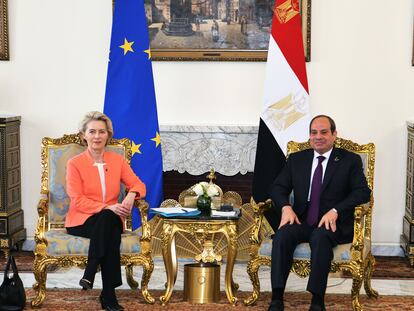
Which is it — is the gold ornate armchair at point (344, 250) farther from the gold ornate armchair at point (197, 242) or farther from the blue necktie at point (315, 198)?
the gold ornate armchair at point (197, 242)

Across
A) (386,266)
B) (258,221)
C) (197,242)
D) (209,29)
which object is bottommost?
(386,266)

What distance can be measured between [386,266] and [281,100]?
1.69 meters

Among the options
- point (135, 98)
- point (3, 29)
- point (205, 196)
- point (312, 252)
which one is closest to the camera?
→ point (312, 252)

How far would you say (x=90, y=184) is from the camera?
5477 mm

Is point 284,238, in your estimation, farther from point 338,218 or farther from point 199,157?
point 199,157

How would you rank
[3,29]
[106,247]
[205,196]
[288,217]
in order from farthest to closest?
1. [3,29]
2. [205,196]
3. [288,217]
4. [106,247]

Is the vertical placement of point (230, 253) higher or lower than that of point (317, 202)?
lower

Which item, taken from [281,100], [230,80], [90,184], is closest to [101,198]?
[90,184]

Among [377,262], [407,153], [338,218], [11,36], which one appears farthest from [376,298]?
[11,36]

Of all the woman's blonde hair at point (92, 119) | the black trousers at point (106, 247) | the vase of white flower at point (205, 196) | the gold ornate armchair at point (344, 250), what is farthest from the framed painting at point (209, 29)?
the black trousers at point (106, 247)

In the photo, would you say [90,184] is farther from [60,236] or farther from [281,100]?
[281,100]

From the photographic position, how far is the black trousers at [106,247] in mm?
5152

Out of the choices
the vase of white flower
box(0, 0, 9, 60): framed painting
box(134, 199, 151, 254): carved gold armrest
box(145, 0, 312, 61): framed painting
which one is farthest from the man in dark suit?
box(0, 0, 9, 60): framed painting

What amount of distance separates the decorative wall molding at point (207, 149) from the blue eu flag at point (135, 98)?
0.57m
